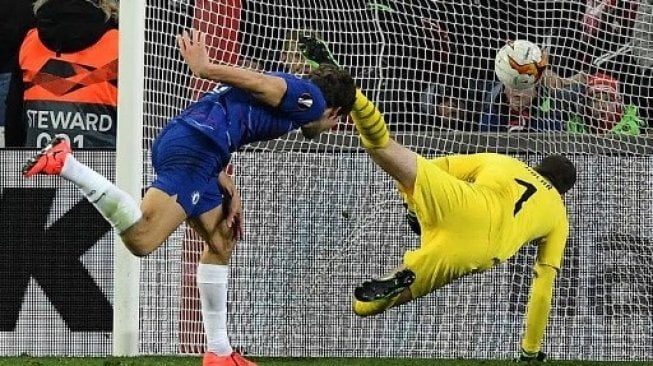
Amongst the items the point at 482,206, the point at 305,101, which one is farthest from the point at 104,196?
the point at 482,206

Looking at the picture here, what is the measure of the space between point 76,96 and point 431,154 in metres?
2.66

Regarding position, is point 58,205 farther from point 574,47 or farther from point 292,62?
point 574,47

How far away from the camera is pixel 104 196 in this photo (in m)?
6.73

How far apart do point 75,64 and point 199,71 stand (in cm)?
366

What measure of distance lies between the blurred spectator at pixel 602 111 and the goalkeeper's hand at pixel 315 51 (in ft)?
6.00

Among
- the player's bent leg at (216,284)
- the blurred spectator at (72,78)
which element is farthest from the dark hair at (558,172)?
the blurred spectator at (72,78)

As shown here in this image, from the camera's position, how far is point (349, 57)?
992 cm

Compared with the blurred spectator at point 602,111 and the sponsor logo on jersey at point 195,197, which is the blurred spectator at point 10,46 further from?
the blurred spectator at point 602,111

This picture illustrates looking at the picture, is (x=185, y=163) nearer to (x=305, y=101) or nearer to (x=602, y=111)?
(x=305, y=101)

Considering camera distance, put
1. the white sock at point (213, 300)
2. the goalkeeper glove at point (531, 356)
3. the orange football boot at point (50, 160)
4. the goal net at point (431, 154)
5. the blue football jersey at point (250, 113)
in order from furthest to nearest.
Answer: the goal net at point (431, 154) < the goalkeeper glove at point (531, 356) < the white sock at point (213, 300) < the blue football jersey at point (250, 113) < the orange football boot at point (50, 160)

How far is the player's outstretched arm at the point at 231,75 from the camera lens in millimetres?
7070

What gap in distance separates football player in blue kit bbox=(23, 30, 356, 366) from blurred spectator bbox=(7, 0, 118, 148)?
2961mm

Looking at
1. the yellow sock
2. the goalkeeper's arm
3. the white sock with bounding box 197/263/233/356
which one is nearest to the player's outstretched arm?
the yellow sock

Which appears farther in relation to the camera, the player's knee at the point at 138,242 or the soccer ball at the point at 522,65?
the soccer ball at the point at 522,65
